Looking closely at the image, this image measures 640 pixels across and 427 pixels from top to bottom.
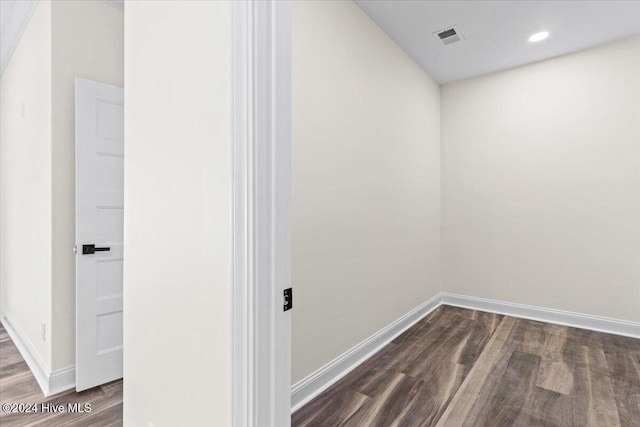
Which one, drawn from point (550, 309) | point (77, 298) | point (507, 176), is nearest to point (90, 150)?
point (77, 298)

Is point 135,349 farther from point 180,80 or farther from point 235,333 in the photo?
point 180,80

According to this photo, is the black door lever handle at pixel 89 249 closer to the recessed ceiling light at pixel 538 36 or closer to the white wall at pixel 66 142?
the white wall at pixel 66 142

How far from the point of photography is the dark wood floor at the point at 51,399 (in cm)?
177

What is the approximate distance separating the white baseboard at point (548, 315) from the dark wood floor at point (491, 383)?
0.12m

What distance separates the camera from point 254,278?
32.7 inches

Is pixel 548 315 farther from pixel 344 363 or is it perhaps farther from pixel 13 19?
pixel 13 19

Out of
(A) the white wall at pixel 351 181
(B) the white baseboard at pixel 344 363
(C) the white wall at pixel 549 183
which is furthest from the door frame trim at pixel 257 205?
(C) the white wall at pixel 549 183

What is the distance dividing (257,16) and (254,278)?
0.66 metres

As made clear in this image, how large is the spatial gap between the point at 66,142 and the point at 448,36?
9.86 ft

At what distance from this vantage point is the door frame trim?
82 centimetres

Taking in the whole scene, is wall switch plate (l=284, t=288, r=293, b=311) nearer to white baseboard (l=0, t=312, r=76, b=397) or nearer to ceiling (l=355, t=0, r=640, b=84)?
white baseboard (l=0, t=312, r=76, b=397)

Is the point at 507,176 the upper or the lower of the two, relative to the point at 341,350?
upper

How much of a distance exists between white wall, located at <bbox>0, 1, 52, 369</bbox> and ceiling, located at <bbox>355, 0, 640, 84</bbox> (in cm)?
230

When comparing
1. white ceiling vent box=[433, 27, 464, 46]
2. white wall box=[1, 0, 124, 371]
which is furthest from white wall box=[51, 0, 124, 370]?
white ceiling vent box=[433, 27, 464, 46]
